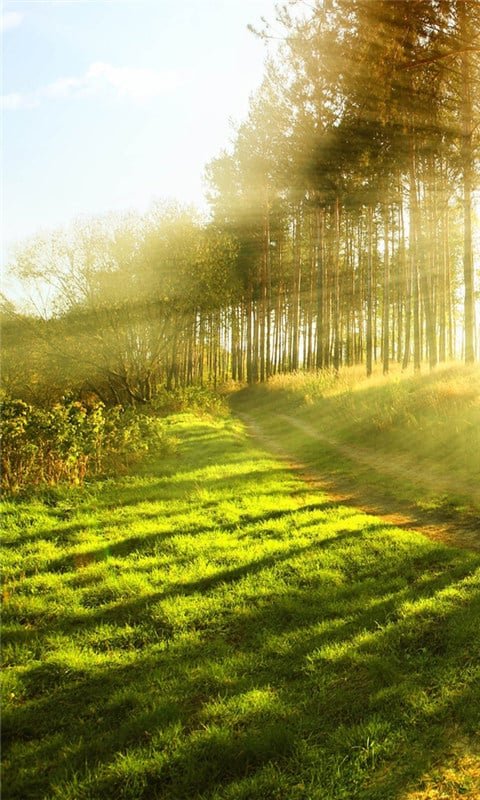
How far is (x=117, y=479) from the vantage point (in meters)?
10.6

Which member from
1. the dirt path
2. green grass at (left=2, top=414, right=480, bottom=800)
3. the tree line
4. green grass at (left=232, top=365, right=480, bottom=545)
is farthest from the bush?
the tree line

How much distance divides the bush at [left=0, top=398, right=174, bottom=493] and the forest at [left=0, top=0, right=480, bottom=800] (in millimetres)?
68

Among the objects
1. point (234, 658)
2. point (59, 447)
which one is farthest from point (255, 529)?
point (59, 447)

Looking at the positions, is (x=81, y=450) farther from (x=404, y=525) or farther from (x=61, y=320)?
(x=61, y=320)

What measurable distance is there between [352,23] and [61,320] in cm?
1535

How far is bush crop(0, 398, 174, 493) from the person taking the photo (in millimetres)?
9727

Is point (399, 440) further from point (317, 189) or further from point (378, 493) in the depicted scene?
point (317, 189)

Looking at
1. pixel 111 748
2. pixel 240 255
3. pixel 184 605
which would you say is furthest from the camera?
pixel 240 255

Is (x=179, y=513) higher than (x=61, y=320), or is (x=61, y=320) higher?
(x=61, y=320)

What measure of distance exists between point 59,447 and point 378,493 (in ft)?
21.8

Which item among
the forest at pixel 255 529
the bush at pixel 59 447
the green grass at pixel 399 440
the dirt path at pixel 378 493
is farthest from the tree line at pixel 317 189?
the bush at pixel 59 447

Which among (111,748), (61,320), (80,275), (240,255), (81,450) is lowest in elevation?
(111,748)

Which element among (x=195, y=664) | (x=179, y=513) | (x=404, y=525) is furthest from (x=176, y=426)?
(x=195, y=664)

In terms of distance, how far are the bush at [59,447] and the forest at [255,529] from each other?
0.07m
